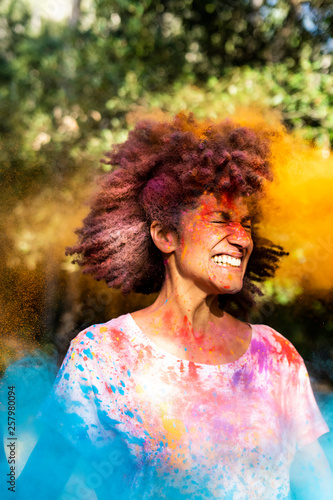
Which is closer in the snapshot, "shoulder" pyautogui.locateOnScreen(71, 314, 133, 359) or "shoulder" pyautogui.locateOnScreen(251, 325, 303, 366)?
"shoulder" pyautogui.locateOnScreen(71, 314, 133, 359)

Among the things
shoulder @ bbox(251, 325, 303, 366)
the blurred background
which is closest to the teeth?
shoulder @ bbox(251, 325, 303, 366)

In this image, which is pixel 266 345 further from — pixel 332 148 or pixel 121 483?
pixel 332 148

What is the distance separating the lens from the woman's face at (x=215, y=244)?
170 cm

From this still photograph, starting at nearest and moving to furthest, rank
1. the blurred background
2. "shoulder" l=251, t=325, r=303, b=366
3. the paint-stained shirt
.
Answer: the paint-stained shirt
"shoulder" l=251, t=325, r=303, b=366
the blurred background

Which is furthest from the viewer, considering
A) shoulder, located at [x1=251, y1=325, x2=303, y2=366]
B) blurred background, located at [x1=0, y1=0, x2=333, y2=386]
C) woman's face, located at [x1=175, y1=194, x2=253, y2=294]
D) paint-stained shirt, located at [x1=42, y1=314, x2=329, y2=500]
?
blurred background, located at [x1=0, y1=0, x2=333, y2=386]

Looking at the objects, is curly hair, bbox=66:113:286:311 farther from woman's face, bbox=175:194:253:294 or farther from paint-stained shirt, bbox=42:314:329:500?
paint-stained shirt, bbox=42:314:329:500

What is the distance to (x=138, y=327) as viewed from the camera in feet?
5.71

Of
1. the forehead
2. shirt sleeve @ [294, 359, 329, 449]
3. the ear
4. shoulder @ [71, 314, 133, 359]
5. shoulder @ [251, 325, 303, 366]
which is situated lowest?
shirt sleeve @ [294, 359, 329, 449]

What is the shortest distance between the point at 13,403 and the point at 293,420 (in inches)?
43.9

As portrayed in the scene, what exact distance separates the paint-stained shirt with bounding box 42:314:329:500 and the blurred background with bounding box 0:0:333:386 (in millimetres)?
1135

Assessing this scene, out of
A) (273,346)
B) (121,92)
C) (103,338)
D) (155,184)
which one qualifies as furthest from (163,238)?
(121,92)

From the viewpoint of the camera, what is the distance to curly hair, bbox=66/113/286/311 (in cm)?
172

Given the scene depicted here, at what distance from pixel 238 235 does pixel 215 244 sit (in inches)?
3.6

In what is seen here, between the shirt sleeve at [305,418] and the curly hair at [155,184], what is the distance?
0.66m
